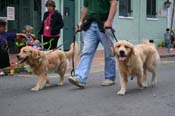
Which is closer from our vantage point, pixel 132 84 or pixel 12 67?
pixel 132 84

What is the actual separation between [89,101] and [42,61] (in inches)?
77.2

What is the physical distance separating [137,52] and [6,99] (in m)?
2.37

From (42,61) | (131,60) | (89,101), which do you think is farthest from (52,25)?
(89,101)

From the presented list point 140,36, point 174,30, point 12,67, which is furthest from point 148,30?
point 12,67

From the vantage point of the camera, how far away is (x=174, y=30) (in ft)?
104

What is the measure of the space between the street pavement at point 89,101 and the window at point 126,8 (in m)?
16.2

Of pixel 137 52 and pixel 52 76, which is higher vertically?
pixel 137 52

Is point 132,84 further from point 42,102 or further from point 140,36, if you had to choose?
point 140,36

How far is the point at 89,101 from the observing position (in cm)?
812

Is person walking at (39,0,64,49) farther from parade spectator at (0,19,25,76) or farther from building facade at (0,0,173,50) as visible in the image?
building facade at (0,0,173,50)

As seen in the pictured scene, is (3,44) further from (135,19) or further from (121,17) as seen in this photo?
(135,19)

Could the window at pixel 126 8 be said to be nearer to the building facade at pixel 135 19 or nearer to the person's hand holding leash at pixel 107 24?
the building facade at pixel 135 19

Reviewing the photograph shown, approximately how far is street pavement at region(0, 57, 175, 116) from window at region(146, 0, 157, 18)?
61.7ft

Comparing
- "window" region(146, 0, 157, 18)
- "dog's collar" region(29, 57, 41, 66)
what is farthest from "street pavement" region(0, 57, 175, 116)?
"window" region(146, 0, 157, 18)
